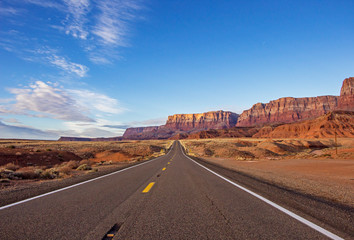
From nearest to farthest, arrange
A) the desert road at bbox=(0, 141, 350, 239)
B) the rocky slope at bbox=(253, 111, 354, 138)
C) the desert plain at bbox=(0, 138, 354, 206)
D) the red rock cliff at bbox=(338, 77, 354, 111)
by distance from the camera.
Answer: the desert road at bbox=(0, 141, 350, 239) → the desert plain at bbox=(0, 138, 354, 206) → the rocky slope at bbox=(253, 111, 354, 138) → the red rock cliff at bbox=(338, 77, 354, 111)

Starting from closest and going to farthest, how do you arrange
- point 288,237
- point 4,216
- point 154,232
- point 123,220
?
1. point 288,237
2. point 154,232
3. point 123,220
4. point 4,216

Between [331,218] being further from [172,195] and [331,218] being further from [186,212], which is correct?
[172,195]

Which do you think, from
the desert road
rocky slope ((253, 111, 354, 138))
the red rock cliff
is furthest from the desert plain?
the red rock cliff

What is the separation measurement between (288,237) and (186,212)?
2124 mm

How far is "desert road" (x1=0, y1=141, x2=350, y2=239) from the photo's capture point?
11.9 ft

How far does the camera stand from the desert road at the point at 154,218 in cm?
362

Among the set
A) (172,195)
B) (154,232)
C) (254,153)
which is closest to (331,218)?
(154,232)

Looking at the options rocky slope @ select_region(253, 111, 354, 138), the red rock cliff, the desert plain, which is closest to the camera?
the desert plain

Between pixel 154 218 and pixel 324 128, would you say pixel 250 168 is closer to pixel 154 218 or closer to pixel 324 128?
pixel 154 218

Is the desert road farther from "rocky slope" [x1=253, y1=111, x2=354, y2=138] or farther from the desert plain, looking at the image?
"rocky slope" [x1=253, y1=111, x2=354, y2=138]

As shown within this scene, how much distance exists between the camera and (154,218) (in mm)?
4480

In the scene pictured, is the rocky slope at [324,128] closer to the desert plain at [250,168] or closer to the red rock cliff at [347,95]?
the desert plain at [250,168]

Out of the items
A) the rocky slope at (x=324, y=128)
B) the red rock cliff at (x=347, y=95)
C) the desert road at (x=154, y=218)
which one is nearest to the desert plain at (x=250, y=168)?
the desert road at (x=154, y=218)

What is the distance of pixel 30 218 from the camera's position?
458 centimetres
